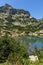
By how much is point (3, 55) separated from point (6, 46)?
1.70m

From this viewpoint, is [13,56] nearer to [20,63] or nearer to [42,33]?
[20,63]

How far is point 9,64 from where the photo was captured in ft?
72.1

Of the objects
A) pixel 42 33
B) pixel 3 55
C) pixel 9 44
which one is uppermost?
pixel 42 33

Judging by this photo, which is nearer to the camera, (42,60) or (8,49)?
(42,60)

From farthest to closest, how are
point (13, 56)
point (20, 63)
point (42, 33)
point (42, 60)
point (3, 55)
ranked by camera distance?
point (42, 33)
point (3, 55)
point (42, 60)
point (13, 56)
point (20, 63)

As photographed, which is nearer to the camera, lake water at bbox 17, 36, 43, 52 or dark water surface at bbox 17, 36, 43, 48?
lake water at bbox 17, 36, 43, 52

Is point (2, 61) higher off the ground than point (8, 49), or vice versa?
point (8, 49)

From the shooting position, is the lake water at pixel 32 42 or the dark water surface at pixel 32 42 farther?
the dark water surface at pixel 32 42

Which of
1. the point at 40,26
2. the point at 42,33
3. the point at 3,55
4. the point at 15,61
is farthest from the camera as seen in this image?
the point at 40,26

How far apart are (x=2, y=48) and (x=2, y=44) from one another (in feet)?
2.43

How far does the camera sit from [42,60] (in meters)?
29.7

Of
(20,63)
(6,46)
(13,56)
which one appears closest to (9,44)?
(6,46)

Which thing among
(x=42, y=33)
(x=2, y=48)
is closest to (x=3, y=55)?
(x=2, y=48)

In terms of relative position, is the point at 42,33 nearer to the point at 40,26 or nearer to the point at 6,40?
the point at 40,26
